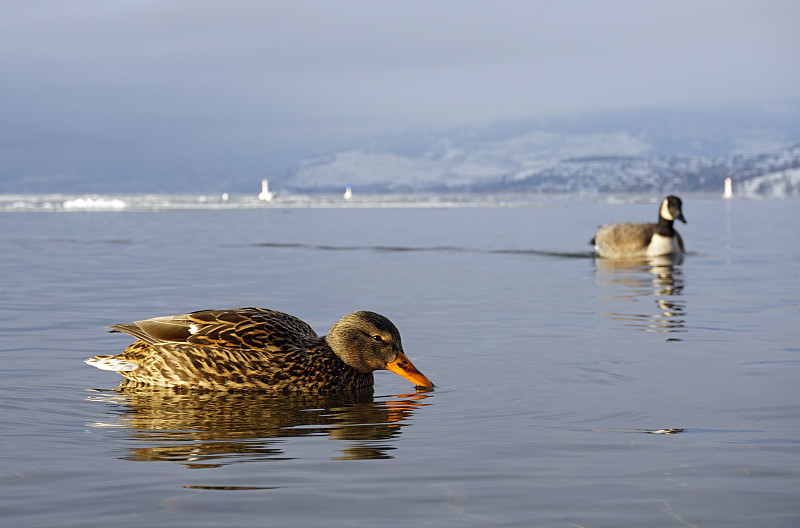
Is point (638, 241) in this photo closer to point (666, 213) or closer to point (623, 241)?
point (623, 241)

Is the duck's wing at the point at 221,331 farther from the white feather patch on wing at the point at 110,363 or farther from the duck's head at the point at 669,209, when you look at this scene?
the duck's head at the point at 669,209

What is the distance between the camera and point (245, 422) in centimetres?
780

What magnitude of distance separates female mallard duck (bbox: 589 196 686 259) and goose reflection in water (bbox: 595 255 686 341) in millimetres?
313

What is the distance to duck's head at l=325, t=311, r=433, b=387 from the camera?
365 inches

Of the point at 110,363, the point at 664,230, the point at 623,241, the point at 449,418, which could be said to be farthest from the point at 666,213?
the point at 449,418

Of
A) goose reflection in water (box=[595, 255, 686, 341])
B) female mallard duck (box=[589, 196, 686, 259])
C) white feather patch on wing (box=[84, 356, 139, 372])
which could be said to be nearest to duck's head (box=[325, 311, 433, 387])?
white feather patch on wing (box=[84, 356, 139, 372])

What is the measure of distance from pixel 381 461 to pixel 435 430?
103cm

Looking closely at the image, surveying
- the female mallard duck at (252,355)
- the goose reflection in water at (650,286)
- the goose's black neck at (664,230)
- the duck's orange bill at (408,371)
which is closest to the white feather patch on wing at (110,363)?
the female mallard duck at (252,355)

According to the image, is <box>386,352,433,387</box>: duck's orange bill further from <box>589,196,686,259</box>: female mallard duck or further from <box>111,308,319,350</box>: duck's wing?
<box>589,196,686,259</box>: female mallard duck

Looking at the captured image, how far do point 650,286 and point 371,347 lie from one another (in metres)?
10.1

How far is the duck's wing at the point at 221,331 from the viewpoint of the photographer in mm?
9094

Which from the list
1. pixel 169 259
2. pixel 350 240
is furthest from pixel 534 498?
pixel 350 240

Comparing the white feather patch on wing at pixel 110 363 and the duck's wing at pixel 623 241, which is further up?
the duck's wing at pixel 623 241

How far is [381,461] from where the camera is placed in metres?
6.41
